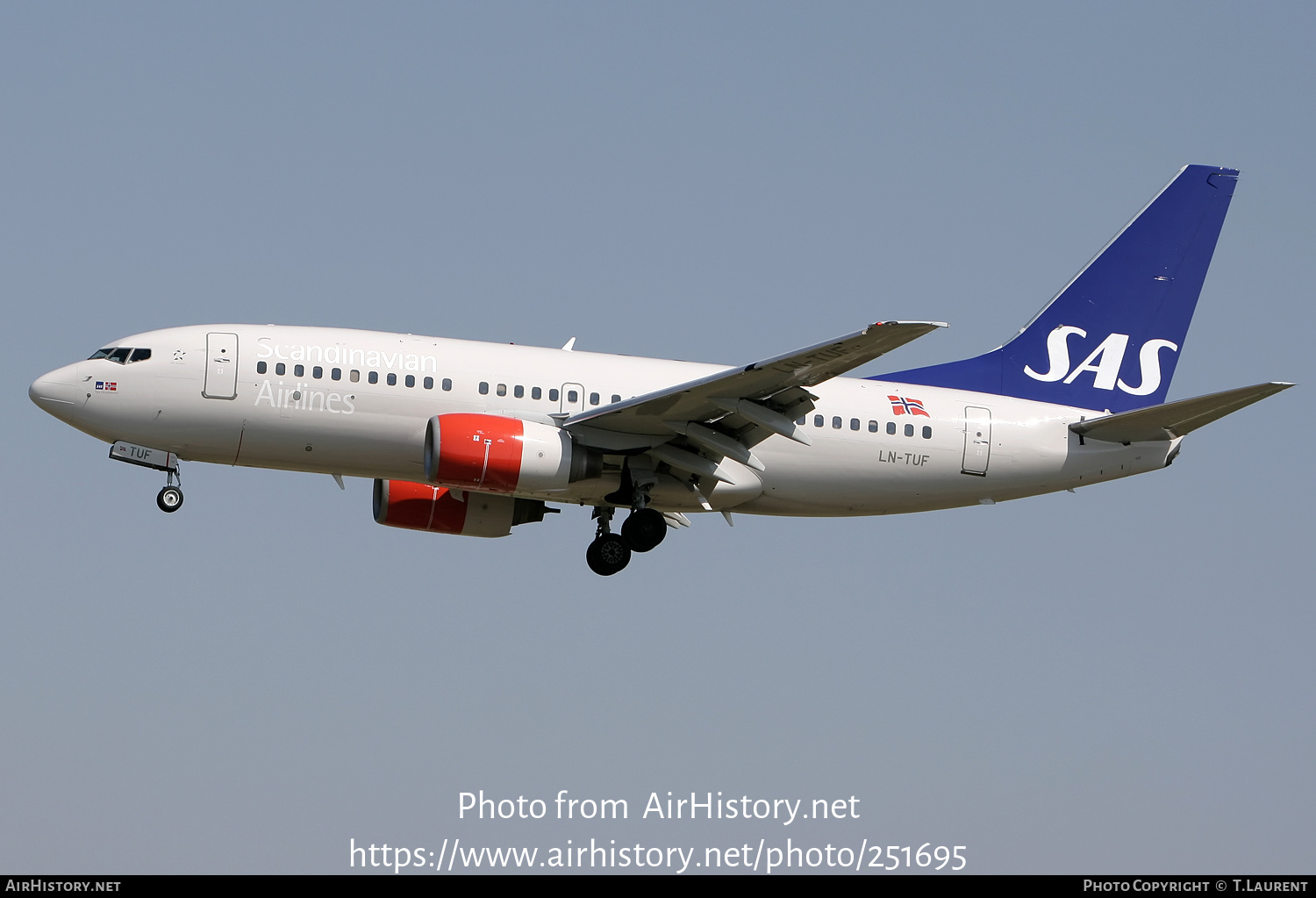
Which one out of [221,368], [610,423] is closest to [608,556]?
[610,423]

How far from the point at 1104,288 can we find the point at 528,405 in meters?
13.9

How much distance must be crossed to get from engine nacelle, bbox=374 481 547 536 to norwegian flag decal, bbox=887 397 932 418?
7.86 m

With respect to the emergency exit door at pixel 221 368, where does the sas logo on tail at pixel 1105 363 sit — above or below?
above

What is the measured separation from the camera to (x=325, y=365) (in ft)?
99.0

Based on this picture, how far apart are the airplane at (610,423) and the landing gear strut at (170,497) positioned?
1.5 inches

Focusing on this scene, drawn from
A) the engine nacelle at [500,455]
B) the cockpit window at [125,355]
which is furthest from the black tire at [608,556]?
the cockpit window at [125,355]

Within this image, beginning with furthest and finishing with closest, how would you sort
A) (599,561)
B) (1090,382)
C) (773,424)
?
(1090,382) → (599,561) → (773,424)

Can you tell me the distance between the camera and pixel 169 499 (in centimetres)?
3056

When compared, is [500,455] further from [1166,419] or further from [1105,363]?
[1105,363]

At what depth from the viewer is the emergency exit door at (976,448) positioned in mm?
32562

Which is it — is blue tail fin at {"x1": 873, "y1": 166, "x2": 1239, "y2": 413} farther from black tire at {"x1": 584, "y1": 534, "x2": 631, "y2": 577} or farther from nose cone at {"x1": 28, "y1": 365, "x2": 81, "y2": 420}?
nose cone at {"x1": 28, "y1": 365, "x2": 81, "y2": 420}

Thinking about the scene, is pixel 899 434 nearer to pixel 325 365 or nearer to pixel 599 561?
pixel 599 561

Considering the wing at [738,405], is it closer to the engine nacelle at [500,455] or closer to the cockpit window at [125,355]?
the engine nacelle at [500,455]

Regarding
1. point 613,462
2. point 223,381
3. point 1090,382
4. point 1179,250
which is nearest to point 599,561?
point 613,462
